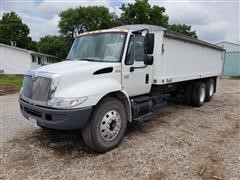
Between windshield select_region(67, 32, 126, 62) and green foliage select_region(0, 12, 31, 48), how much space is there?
4728 centimetres

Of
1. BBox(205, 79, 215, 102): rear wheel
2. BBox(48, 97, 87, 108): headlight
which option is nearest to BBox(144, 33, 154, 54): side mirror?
BBox(48, 97, 87, 108): headlight

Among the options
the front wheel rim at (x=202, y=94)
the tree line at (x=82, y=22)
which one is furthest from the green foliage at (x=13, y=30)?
the front wheel rim at (x=202, y=94)

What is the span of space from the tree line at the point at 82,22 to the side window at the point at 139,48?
28.1 meters

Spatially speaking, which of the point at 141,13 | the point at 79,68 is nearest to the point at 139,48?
the point at 79,68

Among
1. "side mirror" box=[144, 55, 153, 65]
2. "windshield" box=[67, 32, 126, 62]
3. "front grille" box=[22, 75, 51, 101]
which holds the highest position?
"windshield" box=[67, 32, 126, 62]

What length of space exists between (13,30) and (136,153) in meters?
50.1

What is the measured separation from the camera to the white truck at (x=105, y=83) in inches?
151

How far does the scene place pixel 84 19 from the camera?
43.5m

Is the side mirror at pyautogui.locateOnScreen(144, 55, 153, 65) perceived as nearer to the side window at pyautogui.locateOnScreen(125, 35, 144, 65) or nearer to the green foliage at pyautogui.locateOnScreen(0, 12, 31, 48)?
the side window at pyautogui.locateOnScreen(125, 35, 144, 65)

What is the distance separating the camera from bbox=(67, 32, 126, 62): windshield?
4805mm

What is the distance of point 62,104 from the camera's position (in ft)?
12.3

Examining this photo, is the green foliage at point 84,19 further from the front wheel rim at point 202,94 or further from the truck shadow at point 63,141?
the truck shadow at point 63,141

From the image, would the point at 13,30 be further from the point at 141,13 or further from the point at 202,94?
the point at 202,94

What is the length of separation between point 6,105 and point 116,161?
6400 millimetres
